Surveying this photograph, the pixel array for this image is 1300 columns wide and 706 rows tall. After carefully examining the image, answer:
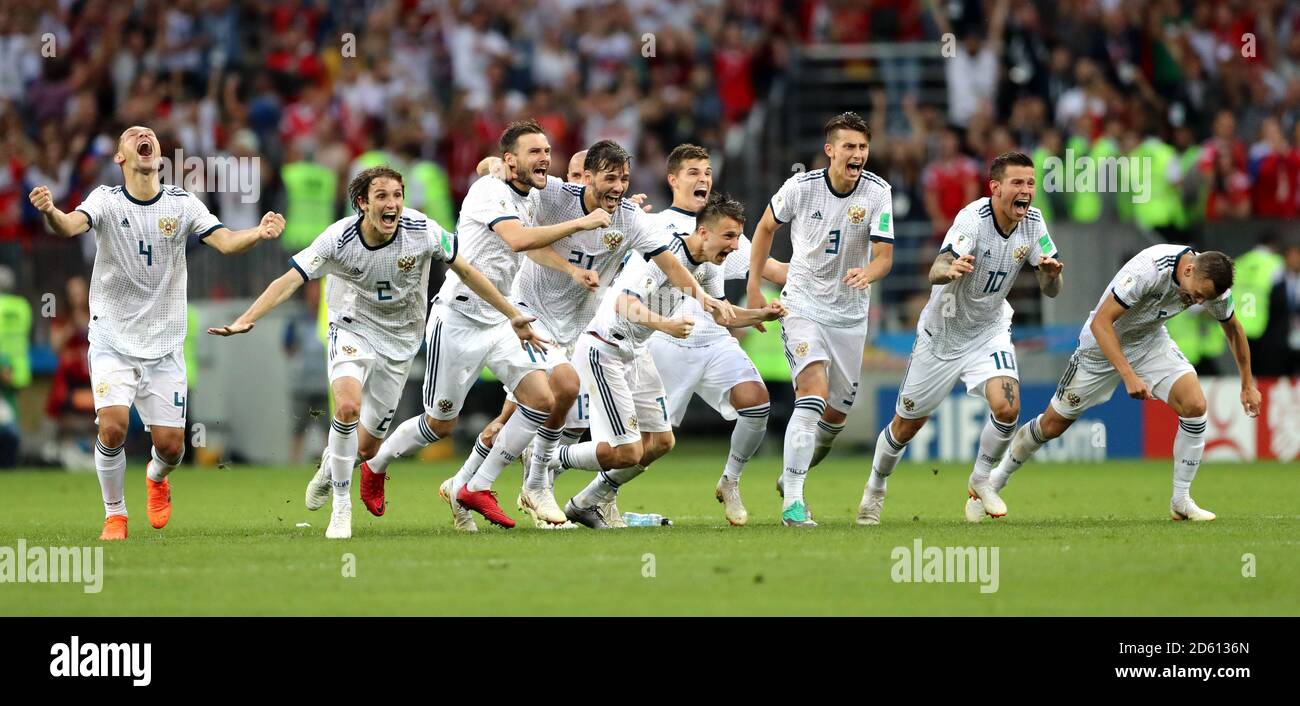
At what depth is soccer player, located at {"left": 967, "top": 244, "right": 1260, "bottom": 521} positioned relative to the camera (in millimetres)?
11969

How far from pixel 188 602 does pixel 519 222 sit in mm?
4053

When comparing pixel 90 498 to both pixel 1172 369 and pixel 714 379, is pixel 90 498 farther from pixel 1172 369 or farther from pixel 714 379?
pixel 1172 369

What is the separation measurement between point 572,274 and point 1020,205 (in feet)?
9.94

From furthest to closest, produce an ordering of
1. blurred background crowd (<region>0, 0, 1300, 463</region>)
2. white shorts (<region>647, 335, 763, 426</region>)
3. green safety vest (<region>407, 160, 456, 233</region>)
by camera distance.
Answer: green safety vest (<region>407, 160, 456, 233</region>)
blurred background crowd (<region>0, 0, 1300, 463</region>)
white shorts (<region>647, 335, 763, 426</region>)

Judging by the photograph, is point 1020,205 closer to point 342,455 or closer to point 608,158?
point 608,158

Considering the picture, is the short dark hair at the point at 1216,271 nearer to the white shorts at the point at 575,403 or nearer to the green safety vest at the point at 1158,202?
the white shorts at the point at 575,403

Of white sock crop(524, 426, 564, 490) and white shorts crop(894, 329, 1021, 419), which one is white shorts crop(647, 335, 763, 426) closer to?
white sock crop(524, 426, 564, 490)

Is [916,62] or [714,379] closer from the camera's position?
[714,379]

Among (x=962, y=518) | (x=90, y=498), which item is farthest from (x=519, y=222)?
(x=90, y=498)

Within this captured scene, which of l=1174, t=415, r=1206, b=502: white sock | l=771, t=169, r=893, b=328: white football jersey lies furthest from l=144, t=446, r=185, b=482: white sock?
l=1174, t=415, r=1206, b=502: white sock

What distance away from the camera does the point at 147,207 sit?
38.7 ft

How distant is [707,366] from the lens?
1282 centimetres

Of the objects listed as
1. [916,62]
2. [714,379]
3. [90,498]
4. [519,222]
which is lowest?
[90,498]

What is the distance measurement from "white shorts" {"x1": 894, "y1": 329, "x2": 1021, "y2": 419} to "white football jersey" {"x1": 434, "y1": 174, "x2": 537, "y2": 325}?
288cm
